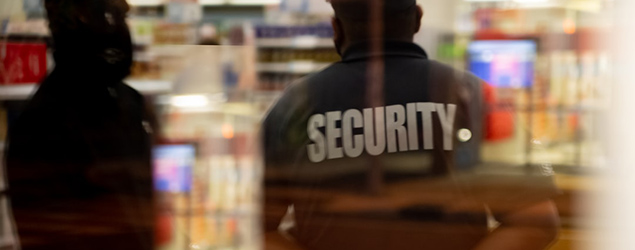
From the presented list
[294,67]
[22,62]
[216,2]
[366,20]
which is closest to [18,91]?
[22,62]

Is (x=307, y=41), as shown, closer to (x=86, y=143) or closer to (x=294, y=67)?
(x=294, y=67)

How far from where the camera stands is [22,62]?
4.68 feet

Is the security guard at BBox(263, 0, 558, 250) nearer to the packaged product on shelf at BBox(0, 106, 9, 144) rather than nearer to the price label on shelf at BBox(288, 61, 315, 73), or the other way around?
the price label on shelf at BBox(288, 61, 315, 73)

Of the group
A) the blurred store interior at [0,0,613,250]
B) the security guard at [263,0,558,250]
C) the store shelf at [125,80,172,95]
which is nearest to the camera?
the blurred store interior at [0,0,613,250]

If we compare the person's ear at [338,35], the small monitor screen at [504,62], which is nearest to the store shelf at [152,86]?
the person's ear at [338,35]

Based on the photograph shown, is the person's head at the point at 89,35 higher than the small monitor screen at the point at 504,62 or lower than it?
higher

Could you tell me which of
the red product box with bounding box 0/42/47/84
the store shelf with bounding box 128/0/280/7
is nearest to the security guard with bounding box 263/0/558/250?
the store shelf with bounding box 128/0/280/7

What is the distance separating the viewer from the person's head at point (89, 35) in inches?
55.0

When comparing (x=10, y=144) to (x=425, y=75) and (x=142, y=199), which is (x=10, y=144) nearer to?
(x=142, y=199)

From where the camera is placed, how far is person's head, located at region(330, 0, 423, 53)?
1.22 metres

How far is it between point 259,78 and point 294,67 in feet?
0.26

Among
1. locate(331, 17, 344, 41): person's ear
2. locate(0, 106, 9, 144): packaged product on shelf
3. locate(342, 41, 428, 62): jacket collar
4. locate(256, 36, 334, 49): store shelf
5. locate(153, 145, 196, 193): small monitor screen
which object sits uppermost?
locate(331, 17, 344, 41): person's ear

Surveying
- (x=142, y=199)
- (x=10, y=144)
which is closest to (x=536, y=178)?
(x=142, y=199)

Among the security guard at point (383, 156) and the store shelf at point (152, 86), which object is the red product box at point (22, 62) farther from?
the security guard at point (383, 156)
